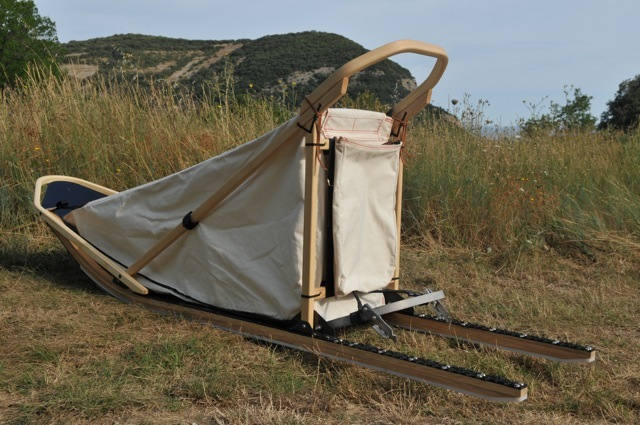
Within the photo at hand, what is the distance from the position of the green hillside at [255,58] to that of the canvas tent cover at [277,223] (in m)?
14.6

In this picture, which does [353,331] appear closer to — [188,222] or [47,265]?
[188,222]

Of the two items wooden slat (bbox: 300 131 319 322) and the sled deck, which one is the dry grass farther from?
wooden slat (bbox: 300 131 319 322)

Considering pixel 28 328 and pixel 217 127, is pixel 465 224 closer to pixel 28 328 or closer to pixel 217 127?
pixel 217 127

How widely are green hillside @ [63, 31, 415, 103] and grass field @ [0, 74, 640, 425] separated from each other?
11.6 m

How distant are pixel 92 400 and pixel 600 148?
6516mm

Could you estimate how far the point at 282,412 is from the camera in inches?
101

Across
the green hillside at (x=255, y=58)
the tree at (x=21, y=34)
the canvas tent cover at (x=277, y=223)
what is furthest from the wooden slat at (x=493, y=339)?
the tree at (x=21, y=34)

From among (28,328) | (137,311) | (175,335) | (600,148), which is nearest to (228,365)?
(175,335)

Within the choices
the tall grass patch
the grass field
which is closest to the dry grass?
the grass field

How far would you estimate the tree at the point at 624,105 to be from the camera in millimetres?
17297

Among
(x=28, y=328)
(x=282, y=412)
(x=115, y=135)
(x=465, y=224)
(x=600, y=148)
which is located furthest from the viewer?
(x=600, y=148)

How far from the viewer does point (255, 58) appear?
1237 inches

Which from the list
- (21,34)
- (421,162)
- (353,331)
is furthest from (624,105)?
(21,34)

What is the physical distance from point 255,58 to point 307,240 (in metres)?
29.4
